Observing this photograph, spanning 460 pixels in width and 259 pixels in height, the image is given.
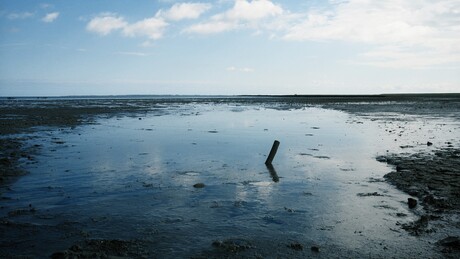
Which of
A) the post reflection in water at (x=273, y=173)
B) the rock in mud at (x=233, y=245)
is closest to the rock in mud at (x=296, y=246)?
the rock in mud at (x=233, y=245)

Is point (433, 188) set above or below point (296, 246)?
above

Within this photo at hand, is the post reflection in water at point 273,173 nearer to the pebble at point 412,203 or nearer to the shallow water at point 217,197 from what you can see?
the shallow water at point 217,197

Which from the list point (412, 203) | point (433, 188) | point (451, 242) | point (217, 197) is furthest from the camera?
point (433, 188)

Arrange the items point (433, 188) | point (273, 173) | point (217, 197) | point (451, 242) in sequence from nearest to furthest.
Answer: point (451, 242)
point (217, 197)
point (433, 188)
point (273, 173)

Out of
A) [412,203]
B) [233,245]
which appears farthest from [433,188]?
[233,245]

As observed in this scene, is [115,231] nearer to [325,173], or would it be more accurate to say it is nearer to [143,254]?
[143,254]

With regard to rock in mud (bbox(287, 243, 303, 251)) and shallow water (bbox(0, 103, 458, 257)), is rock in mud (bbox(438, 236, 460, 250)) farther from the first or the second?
rock in mud (bbox(287, 243, 303, 251))

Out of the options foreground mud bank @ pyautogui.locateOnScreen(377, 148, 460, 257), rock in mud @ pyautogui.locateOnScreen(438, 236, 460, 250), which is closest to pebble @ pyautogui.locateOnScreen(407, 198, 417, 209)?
foreground mud bank @ pyautogui.locateOnScreen(377, 148, 460, 257)

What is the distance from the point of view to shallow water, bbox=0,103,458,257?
24.1 feet

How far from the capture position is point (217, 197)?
10.2 metres

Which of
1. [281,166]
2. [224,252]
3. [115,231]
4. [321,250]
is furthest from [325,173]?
[115,231]

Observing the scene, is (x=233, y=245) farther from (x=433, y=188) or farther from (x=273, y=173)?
(x=433, y=188)

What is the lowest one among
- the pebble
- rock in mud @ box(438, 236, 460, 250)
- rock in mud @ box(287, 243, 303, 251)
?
rock in mud @ box(287, 243, 303, 251)

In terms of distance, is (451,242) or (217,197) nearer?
(451,242)
